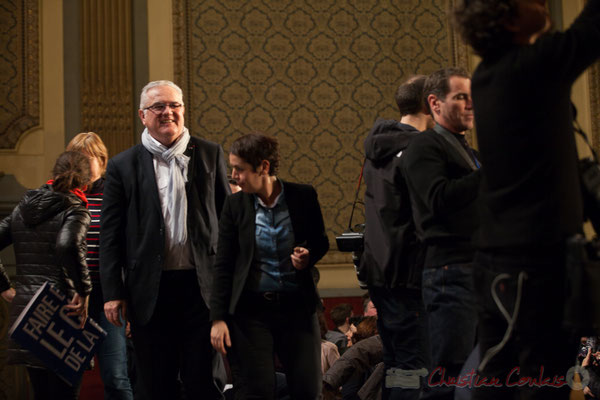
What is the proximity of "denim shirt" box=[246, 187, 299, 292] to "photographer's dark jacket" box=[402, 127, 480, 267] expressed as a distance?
646mm

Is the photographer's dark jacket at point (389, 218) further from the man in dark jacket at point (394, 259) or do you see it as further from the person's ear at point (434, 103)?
the person's ear at point (434, 103)

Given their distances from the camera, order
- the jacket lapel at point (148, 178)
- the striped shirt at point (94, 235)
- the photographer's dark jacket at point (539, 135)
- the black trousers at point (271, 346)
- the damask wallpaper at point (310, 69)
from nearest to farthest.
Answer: the photographer's dark jacket at point (539, 135)
the black trousers at point (271, 346)
the jacket lapel at point (148, 178)
the striped shirt at point (94, 235)
the damask wallpaper at point (310, 69)

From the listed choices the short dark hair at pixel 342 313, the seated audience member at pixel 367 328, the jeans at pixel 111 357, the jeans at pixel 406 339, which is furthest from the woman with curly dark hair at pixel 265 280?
the short dark hair at pixel 342 313

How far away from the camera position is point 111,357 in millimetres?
3727

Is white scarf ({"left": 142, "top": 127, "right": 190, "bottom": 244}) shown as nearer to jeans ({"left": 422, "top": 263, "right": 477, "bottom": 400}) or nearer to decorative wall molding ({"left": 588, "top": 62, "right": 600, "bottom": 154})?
jeans ({"left": 422, "top": 263, "right": 477, "bottom": 400})

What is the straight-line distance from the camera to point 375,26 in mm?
6992

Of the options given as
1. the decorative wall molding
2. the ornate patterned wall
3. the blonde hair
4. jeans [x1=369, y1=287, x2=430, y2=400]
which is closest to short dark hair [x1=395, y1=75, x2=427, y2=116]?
jeans [x1=369, y1=287, x2=430, y2=400]

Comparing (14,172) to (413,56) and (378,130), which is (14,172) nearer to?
(413,56)

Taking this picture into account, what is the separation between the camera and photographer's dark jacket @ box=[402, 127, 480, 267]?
2.26m

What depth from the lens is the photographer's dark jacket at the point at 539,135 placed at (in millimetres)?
1655

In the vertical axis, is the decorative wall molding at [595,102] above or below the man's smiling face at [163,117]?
above

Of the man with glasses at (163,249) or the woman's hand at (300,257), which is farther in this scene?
the man with glasses at (163,249)

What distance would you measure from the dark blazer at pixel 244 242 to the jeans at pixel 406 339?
318mm

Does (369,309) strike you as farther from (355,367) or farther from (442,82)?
(442,82)
